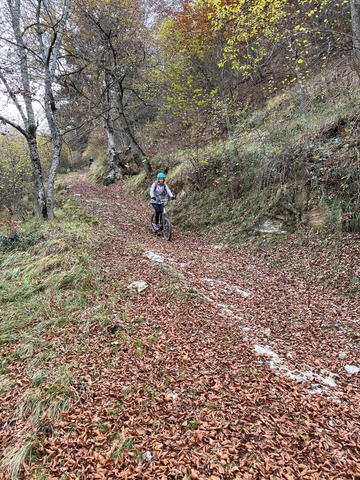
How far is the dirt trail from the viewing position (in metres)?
2.20

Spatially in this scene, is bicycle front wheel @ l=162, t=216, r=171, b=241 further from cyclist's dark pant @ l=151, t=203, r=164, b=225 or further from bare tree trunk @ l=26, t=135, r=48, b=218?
bare tree trunk @ l=26, t=135, r=48, b=218

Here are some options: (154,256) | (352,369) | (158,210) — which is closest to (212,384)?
(352,369)

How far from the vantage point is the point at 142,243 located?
7.68m

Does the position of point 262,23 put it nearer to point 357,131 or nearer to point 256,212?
point 357,131

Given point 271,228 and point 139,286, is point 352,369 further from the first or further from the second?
point 271,228

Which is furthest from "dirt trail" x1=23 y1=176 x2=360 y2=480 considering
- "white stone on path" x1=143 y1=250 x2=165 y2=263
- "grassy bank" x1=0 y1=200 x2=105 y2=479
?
"white stone on path" x1=143 y1=250 x2=165 y2=263

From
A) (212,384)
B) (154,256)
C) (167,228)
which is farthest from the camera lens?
(167,228)

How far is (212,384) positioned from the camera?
300cm

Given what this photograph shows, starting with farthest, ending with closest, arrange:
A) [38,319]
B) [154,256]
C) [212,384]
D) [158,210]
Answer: [158,210] < [154,256] < [38,319] < [212,384]

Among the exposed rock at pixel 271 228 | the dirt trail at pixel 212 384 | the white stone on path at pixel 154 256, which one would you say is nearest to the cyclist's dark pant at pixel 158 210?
the white stone on path at pixel 154 256

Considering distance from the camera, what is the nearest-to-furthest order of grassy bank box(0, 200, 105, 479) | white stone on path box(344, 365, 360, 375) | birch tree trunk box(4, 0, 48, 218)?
1. grassy bank box(0, 200, 105, 479)
2. white stone on path box(344, 365, 360, 375)
3. birch tree trunk box(4, 0, 48, 218)

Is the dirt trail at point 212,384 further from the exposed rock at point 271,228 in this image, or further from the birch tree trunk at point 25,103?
the birch tree trunk at point 25,103

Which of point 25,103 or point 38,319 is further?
point 25,103

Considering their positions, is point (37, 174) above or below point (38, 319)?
above
